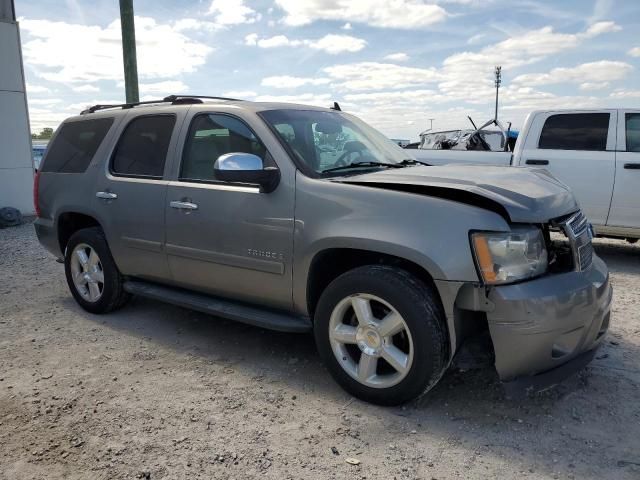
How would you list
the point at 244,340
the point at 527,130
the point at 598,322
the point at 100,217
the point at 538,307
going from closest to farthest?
the point at 538,307, the point at 598,322, the point at 244,340, the point at 100,217, the point at 527,130

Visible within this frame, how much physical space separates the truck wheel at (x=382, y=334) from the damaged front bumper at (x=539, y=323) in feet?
0.80

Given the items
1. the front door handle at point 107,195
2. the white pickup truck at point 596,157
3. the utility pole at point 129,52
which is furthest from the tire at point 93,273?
the white pickup truck at point 596,157

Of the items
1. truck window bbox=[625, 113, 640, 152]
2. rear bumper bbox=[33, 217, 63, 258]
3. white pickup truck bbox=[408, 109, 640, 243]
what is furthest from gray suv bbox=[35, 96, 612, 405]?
truck window bbox=[625, 113, 640, 152]

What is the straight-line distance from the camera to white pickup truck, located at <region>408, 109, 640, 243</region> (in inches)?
261

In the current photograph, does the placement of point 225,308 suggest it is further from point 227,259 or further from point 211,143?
point 211,143

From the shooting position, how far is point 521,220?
9.24 feet

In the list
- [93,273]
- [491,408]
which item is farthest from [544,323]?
[93,273]

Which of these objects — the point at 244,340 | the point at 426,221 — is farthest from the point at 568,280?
the point at 244,340

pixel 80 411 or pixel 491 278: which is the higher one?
pixel 491 278

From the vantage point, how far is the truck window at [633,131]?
6.65 metres

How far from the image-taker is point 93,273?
4875mm

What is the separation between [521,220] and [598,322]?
0.80m

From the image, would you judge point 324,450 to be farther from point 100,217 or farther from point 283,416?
point 100,217

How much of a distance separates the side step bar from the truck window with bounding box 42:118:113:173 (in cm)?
121
